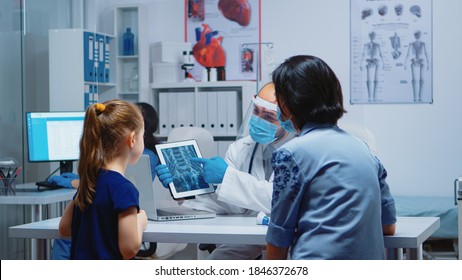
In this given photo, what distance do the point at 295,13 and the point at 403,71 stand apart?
0.89 metres

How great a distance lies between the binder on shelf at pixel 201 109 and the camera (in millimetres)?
4980

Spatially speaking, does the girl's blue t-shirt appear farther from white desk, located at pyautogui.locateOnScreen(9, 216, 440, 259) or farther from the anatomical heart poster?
the anatomical heart poster

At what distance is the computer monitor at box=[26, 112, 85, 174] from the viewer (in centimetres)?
385

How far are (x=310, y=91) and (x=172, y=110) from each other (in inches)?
135

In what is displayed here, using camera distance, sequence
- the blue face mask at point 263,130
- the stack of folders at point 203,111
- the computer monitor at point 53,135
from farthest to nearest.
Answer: the stack of folders at point 203,111
the computer monitor at point 53,135
the blue face mask at point 263,130

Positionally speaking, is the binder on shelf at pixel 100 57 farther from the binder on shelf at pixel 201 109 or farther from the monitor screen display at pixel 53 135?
the monitor screen display at pixel 53 135

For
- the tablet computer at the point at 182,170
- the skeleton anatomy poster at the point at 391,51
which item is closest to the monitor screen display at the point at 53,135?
the tablet computer at the point at 182,170

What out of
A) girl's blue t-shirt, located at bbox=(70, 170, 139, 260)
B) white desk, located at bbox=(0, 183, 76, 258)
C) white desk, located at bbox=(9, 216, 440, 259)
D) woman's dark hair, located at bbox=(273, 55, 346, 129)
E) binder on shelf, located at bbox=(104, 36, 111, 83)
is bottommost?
white desk, located at bbox=(0, 183, 76, 258)

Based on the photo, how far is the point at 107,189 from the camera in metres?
1.90

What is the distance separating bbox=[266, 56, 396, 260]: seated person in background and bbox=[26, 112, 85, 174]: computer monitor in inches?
93.6

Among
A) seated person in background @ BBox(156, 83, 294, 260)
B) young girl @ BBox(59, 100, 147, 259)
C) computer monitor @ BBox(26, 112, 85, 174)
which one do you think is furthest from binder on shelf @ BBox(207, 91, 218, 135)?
young girl @ BBox(59, 100, 147, 259)

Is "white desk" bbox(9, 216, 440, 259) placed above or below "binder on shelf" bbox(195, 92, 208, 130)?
below

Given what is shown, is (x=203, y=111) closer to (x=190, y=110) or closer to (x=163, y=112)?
(x=190, y=110)

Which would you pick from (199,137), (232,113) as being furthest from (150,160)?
(232,113)
